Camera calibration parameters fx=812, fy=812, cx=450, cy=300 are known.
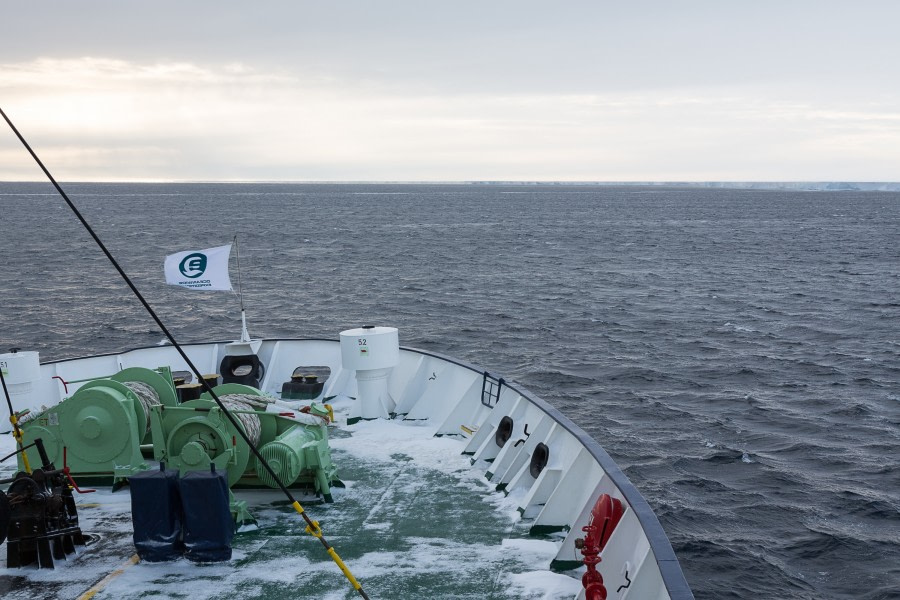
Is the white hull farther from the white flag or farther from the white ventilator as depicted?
the white flag

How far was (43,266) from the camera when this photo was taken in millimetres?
73250

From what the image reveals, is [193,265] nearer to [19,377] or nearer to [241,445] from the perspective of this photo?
[19,377]

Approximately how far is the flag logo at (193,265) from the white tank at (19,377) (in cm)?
288

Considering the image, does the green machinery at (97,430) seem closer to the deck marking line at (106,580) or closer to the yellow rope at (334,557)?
the deck marking line at (106,580)

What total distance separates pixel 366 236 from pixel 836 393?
90042 millimetres

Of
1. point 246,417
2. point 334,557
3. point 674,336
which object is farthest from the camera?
point 674,336

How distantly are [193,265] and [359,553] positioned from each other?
7.14 m

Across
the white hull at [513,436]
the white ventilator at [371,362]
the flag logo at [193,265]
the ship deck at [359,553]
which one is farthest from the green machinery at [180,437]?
the flag logo at [193,265]

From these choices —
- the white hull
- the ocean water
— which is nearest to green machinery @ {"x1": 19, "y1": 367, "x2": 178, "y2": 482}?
the white hull

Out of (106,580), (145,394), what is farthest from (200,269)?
(106,580)

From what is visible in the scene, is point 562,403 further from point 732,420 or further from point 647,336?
point 647,336

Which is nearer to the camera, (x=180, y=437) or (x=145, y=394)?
(x=180, y=437)

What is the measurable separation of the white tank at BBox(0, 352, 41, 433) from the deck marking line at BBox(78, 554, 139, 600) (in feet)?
20.0

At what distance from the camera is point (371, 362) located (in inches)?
552
